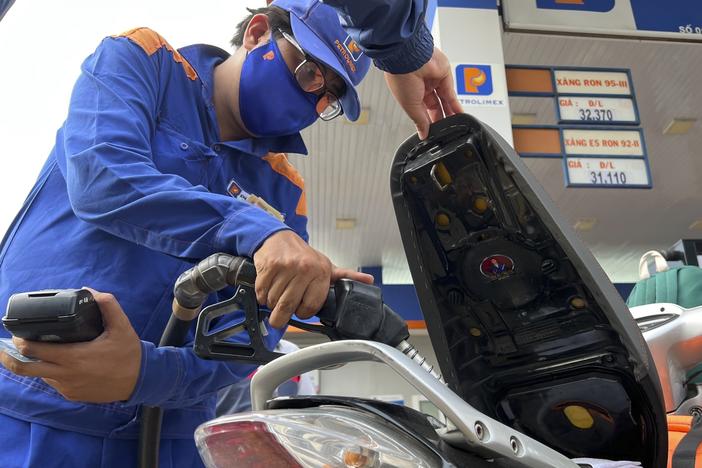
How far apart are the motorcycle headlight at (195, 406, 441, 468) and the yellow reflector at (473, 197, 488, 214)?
0.42 metres

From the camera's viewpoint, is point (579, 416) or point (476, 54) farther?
point (476, 54)

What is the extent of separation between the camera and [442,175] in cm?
84

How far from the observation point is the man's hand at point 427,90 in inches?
45.1

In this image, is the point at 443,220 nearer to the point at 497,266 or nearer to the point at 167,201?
the point at 497,266

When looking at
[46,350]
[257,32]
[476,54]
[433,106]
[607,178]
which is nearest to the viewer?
[46,350]

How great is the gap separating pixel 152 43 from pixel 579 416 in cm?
96

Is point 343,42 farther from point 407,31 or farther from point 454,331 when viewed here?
point 454,331

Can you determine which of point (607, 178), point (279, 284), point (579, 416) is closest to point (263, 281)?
point (279, 284)

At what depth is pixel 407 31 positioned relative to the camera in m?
1.15

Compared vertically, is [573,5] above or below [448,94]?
above

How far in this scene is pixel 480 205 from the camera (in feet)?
2.70

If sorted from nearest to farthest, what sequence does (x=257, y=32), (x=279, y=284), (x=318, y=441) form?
1. (x=318, y=441)
2. (x=279, y=284)
3. (x=257, y=32)

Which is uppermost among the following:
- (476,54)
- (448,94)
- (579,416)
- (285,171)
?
(476,54)

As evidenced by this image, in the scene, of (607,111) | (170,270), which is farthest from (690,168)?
(170,270)
